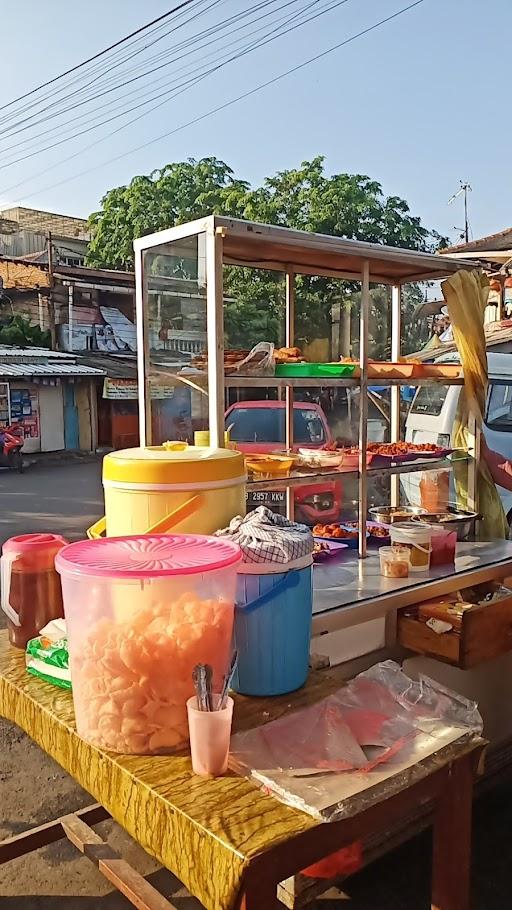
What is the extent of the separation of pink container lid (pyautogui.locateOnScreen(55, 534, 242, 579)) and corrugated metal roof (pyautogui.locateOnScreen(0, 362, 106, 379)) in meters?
15.8

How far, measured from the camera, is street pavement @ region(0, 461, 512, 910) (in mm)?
2650

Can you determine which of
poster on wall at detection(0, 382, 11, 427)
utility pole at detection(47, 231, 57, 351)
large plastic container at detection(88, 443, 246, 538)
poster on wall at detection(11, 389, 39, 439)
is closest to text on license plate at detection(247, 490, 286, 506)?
large plastic container at detection(88, 443, 246, 538)

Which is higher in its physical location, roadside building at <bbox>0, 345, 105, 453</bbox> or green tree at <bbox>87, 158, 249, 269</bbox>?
green tree at <bbox>87, 158, 249, 269</bbox>

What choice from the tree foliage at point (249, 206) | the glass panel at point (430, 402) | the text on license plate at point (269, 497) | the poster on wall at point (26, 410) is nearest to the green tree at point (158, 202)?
the tree foliage at point (249, 206)

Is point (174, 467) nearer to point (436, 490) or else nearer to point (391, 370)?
point (391, 370)

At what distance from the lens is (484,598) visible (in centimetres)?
323

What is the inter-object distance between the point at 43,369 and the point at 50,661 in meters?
16.6

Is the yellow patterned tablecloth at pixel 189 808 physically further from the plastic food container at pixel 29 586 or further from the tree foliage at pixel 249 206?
the tree foliage at pixel 249 206

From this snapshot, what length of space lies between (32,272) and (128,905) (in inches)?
723

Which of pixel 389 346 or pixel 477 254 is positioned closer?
pixel 389 346

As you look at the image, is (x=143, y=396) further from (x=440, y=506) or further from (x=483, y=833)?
(x=483, y=833)

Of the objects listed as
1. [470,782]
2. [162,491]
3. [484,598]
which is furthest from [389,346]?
[470,782]

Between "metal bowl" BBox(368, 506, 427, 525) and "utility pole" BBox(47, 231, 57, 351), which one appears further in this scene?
"utility pole" BBox(47, 231, 57, 351)

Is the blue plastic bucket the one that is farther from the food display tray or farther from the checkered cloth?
the food display tray
